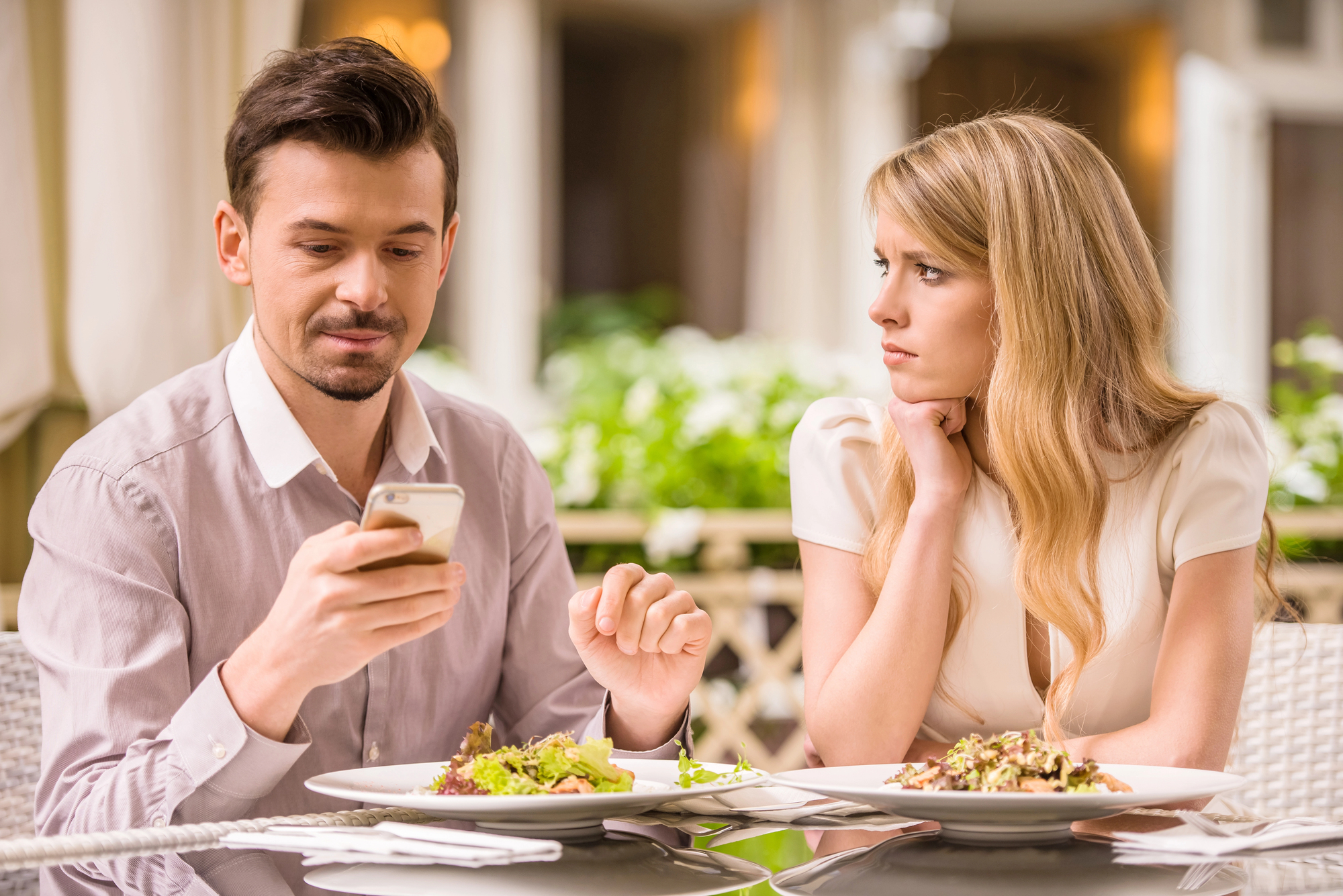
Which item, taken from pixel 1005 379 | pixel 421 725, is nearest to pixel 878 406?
pixel 1005 379

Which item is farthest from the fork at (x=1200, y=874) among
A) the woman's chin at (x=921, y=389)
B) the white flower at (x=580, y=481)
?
the white flower at (x=580, y=481)

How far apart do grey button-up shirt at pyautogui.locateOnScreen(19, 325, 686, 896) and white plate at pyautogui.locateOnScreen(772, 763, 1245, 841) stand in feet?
1.08

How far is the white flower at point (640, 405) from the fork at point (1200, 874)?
2055 mm

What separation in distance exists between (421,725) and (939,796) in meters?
0.72

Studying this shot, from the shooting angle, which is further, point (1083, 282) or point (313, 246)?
point (1083, 282)

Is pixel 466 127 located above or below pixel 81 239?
above

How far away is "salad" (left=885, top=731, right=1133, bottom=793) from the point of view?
860mm

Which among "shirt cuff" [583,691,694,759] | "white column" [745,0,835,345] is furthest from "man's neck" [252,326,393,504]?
"white column" [745,0,835,345]

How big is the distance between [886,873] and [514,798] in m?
0.27

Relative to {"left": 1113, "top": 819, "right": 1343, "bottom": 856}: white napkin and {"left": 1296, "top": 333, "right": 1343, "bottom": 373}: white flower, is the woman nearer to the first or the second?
{"left": 1113, "top": 819, "right": 1343, "bottom": 856}: white napkin

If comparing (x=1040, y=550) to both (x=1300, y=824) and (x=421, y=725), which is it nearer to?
(x=1300, y=824)

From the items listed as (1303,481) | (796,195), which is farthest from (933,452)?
(796,195)

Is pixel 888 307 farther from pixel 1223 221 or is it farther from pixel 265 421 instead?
pixel 1223 221

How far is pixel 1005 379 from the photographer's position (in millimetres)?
1382
